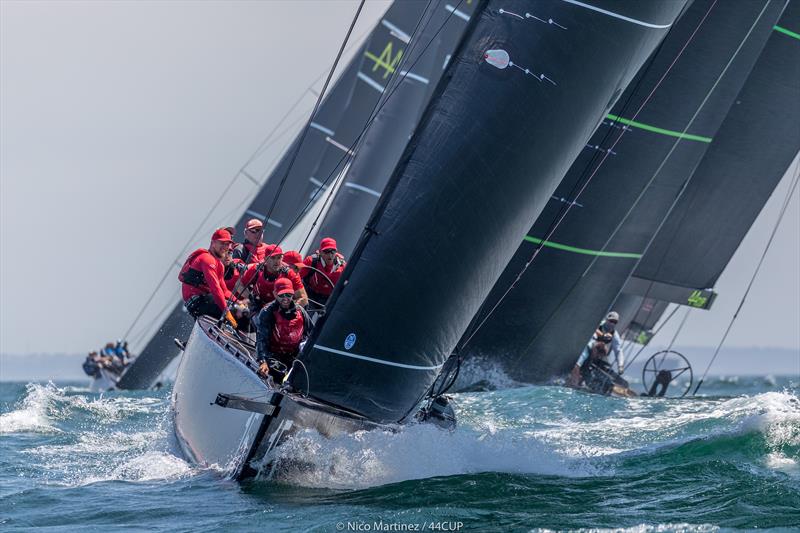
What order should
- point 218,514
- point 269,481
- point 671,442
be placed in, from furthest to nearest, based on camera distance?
point 671,442
point 269,481
point 218,514

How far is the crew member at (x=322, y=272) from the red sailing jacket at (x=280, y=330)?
110 centimetres

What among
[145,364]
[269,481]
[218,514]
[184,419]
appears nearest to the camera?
[218,514]

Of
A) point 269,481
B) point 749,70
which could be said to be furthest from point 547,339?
point 269,481

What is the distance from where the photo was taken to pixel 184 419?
28.0 feet

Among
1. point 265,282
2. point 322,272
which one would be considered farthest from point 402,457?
point 322,272

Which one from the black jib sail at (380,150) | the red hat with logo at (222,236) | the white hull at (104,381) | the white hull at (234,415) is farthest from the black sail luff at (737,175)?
the white hull at (104,381)

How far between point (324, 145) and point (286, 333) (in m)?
11.0

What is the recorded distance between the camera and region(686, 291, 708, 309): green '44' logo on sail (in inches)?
590

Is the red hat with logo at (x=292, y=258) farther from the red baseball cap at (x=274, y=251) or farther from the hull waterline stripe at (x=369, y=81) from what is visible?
the hull waterline stripe at (x=369, y=81)

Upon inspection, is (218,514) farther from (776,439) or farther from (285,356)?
(776,439)

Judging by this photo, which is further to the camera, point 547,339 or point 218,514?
point 547,339

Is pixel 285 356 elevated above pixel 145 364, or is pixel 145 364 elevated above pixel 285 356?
pixel 285 356

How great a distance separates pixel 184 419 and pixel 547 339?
5285 millimetres

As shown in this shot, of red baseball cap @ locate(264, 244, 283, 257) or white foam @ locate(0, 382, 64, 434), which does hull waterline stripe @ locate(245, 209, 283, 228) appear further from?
red baseball cap @ locate(264, 244, 283, 257)
